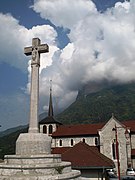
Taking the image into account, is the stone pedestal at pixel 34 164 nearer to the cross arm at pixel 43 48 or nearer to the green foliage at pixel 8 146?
the cross arm at pixel 43 48

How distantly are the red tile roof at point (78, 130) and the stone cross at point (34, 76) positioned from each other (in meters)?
Result: 29.1

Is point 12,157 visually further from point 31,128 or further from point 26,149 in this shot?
point 31,128

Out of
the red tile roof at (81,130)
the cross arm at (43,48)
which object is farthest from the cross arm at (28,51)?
the red tile roof at (81,130)

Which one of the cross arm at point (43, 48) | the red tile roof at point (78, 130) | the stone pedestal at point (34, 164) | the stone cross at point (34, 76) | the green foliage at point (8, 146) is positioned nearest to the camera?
the stone pedestal at point (34, 164)

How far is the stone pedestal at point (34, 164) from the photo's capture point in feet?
29.5

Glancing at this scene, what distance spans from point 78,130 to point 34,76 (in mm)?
31440

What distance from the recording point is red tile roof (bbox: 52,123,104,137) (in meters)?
40.3

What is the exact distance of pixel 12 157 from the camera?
10016 millimetres

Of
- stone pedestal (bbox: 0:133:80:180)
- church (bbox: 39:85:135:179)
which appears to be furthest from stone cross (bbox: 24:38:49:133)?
church (bbox: 39:85:135:179)

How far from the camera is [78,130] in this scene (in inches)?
1654

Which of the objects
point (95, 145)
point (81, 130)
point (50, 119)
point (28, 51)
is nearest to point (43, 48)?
point (28, 51)

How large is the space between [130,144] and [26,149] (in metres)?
28.3

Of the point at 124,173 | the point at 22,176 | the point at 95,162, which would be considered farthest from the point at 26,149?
the point at 124,173

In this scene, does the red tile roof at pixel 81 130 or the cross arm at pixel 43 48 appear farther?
the red tile roof at pixel 81 130
